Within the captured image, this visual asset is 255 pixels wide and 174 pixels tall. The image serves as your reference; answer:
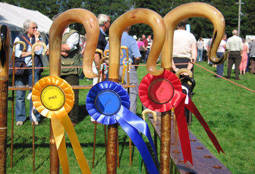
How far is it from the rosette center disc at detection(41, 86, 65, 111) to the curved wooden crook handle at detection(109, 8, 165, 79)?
0.70 ft

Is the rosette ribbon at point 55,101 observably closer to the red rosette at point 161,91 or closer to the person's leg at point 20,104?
the red rosette at point 161,91

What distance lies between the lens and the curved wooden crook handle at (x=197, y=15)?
1.01 metres

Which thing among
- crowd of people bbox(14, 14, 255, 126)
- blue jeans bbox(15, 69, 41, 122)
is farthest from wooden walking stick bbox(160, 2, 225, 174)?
blue jeans bbox(15, 69, 41, 122)

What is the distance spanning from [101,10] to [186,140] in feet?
189

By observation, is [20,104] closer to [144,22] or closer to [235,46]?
[144,22]

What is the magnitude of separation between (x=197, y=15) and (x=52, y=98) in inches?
25.7

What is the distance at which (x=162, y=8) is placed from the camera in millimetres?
51094

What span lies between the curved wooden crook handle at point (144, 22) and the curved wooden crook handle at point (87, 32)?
0.27ft

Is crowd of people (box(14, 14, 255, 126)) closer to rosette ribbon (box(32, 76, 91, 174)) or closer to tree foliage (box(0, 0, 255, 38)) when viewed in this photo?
rosette ribbon (box(32, 76, 91, 174))

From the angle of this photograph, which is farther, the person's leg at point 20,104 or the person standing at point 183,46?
the person's leg at point 20,104

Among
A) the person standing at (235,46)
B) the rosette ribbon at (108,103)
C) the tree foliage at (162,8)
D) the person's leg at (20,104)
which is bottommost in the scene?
the person's leg at (20,104)

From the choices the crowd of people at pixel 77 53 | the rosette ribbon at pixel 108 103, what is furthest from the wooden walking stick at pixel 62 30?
the crowd of people at pixel 77 53

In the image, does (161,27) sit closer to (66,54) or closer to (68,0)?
(66,54)

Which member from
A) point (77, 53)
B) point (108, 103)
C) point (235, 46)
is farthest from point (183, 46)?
point (235, 46)
